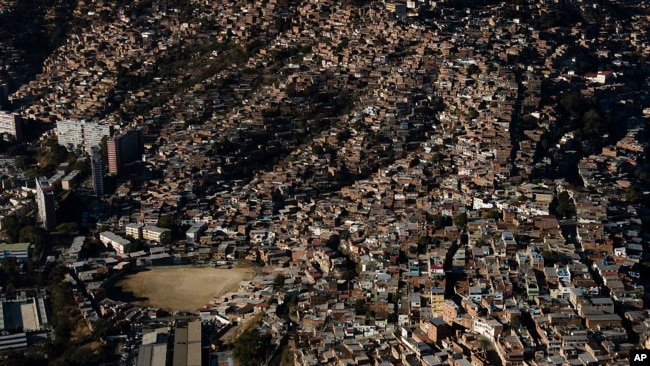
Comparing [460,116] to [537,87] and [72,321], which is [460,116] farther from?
[72,321]

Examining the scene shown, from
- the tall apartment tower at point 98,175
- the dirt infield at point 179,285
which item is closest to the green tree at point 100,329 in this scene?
the dirt infield at point 179,285

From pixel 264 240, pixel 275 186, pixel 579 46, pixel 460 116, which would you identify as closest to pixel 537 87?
pixel 460 116

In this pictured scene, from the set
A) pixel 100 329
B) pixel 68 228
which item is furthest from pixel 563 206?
pixel 68 228

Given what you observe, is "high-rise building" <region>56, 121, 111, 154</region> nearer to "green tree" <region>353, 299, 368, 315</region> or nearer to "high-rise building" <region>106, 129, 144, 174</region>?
"high-rise building" <region>106, 129, 144, 174</region>

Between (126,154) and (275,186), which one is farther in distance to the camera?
(126,154)

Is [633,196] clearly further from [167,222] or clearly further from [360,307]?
[167,222]
